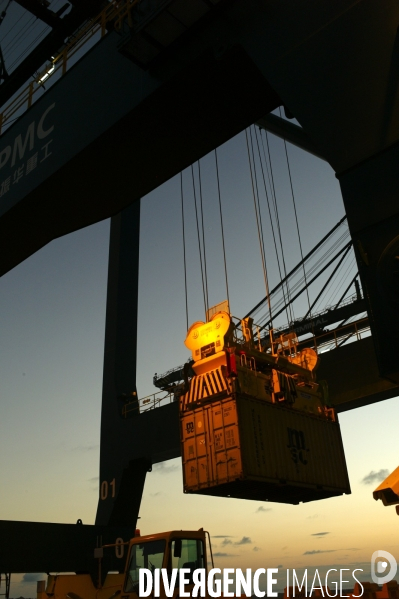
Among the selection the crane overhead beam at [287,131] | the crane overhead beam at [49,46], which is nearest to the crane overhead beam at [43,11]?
the crane overhead beam at [49,46]

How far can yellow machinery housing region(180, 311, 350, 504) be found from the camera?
10.1 m

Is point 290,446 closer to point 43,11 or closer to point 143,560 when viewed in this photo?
point 143,560

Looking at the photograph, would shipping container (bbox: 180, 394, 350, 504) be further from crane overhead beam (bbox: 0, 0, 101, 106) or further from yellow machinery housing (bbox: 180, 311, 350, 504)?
crane overhead beam (bbox: 0, 0, 101, 106)

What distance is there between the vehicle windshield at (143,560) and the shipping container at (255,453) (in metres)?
1.28

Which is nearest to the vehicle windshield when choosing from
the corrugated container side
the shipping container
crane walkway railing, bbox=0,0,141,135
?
the shipping container

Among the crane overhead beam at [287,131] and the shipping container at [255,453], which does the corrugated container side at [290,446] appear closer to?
the shipping container at [255,453]

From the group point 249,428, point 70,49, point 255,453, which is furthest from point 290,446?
point 70,49

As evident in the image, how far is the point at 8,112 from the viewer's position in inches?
654

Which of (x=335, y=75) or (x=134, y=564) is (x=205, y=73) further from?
(x=134, y=564)

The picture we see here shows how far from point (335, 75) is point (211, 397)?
5992 mm

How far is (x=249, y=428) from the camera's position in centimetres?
1016

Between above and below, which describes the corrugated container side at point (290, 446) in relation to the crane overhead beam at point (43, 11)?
below

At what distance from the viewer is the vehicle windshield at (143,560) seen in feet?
30.9

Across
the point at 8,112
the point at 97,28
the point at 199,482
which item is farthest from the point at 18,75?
the point at 199,482
